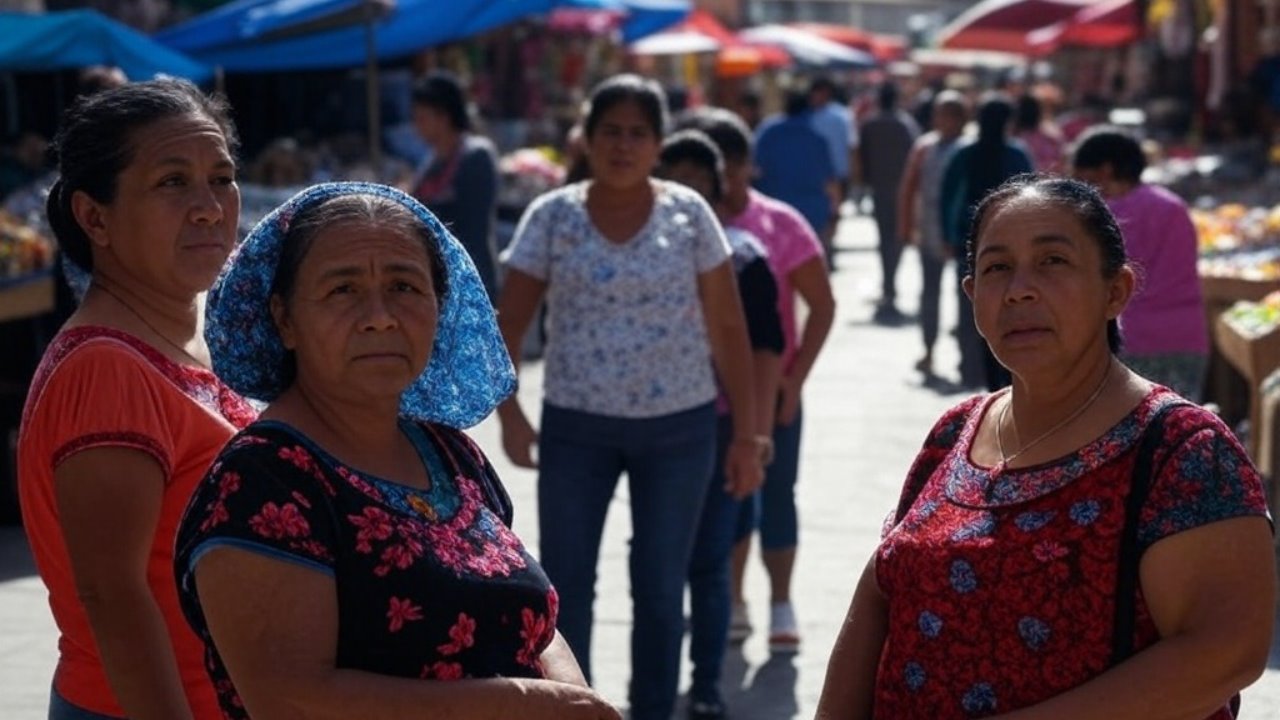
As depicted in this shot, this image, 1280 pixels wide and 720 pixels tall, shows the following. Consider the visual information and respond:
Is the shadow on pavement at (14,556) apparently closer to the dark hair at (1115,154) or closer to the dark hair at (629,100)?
the dark hair at (629,100)

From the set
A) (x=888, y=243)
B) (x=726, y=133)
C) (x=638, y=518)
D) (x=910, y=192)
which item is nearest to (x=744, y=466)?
(x=638, y=518)

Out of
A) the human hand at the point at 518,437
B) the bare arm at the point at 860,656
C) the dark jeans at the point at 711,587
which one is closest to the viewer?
the bare arm at the point at 860,656

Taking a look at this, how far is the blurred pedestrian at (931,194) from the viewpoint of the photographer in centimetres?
1330

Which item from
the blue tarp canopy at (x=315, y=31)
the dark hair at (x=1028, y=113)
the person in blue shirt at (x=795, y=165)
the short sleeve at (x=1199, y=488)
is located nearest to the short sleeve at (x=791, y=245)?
the short sleeve at (x=1199, y=488)

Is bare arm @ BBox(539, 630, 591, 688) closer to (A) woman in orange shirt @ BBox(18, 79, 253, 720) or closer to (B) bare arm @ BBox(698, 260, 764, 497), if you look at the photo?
(A) woman in orange shirt @ BBox(18, 79, 253, 720)

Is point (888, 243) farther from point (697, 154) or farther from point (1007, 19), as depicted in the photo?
point (697, 154)

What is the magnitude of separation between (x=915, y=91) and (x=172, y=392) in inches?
1739

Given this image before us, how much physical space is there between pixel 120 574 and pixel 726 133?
14.5 feet

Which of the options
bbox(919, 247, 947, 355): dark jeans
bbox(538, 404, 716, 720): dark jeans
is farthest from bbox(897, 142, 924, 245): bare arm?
bbox(538, 404, 716, 720): dark jeans

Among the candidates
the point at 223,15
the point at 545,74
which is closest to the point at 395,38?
the point at 223,15

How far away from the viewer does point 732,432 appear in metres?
6.36

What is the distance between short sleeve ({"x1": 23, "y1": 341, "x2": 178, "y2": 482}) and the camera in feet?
10.1

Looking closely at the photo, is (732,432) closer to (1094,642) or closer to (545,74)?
(1094,642)

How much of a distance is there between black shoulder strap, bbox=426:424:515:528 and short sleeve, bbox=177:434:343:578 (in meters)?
0.33
